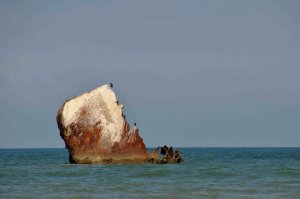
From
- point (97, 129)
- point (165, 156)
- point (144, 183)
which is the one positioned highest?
point (97, 129)

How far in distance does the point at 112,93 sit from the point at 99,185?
49.1 ft

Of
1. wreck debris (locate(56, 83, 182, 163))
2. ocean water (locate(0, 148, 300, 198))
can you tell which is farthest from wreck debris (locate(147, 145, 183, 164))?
ocean water (locate(0, 148, 300, 198))

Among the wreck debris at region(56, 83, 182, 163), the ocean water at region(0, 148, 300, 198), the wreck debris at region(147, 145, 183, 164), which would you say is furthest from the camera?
the wreck debris at region(147, 145, 183, 164)

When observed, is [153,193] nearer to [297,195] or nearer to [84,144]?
[297,195]

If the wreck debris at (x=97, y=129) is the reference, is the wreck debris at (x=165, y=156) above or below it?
below

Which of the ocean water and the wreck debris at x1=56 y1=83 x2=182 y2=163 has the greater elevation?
the wreck debris at x1=56 y1=83 x2=182 y2=163

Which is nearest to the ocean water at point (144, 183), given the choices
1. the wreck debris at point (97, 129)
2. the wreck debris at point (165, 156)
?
the wreck debris at point (97, 129)

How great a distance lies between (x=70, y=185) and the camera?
3644 centimetres

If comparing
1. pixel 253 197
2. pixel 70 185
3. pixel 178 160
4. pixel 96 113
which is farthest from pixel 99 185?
pixel 178 160

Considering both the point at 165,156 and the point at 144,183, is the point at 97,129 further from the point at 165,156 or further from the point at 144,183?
the point at 144,183

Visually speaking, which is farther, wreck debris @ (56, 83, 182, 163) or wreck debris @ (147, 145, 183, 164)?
wreck debris @ (147, 145, 183, 164)

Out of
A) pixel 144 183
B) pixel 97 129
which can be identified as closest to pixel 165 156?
Answer: pixel 97 129

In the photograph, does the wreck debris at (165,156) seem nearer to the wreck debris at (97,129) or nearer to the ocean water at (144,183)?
the wreck debris at (97,129)

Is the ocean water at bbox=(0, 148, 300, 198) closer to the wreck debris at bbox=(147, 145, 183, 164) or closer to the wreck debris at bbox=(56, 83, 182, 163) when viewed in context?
the wreck debris at bbox=(56, 83, 182, 163)
